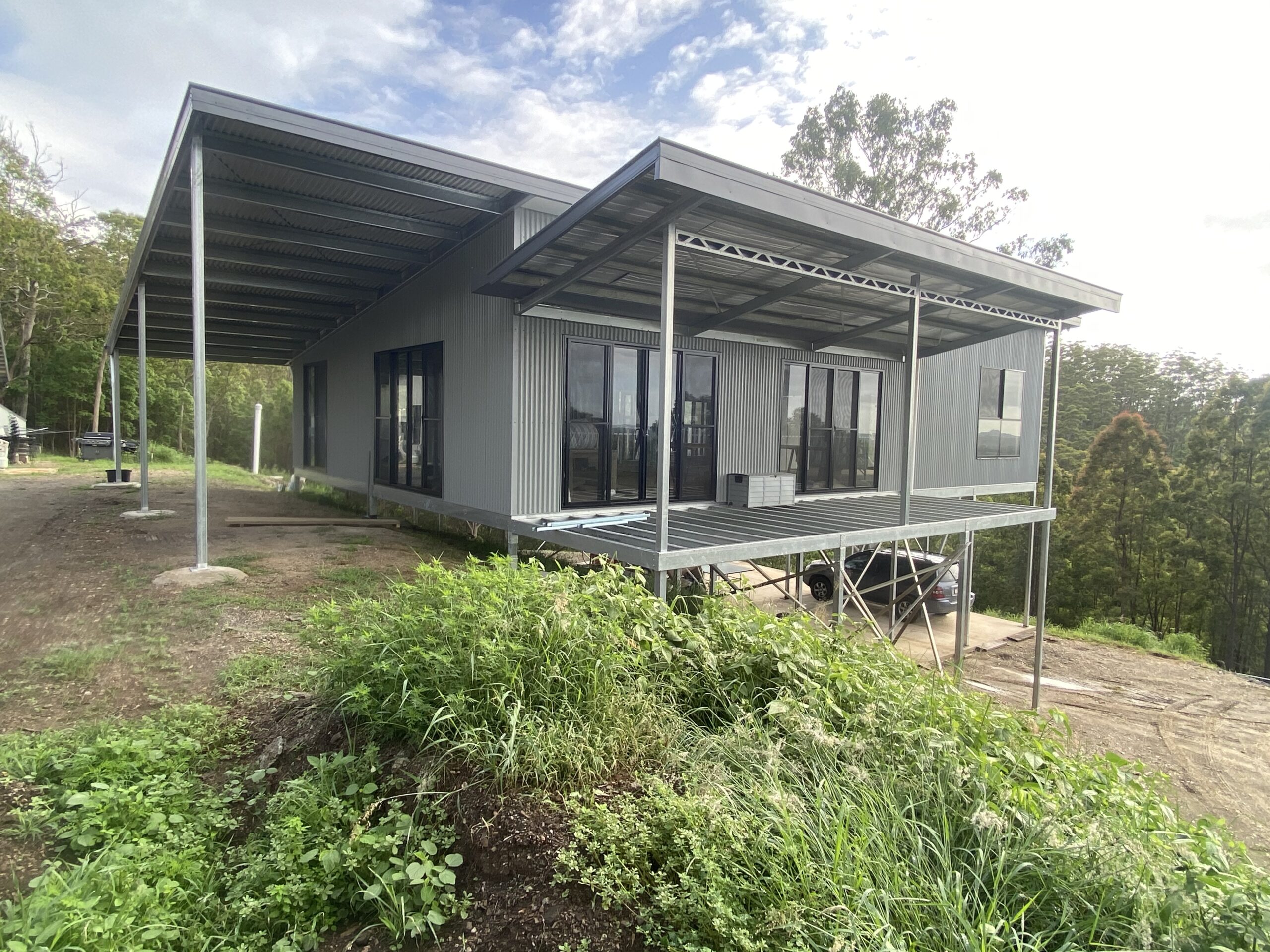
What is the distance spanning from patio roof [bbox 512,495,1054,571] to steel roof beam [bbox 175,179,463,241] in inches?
143

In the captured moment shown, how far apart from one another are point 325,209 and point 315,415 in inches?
334

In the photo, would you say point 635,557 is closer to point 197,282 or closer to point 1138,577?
point 197,282

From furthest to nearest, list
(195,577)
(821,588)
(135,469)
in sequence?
(135,469) < (821,588) < (195,577)

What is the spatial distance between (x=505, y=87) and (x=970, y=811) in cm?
2199

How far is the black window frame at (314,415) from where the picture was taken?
1392 cm

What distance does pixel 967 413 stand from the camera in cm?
1212

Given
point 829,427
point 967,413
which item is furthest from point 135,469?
point 967,413

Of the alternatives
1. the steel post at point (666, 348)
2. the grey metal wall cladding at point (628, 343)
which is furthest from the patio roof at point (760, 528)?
the steel post at point (666, 348)

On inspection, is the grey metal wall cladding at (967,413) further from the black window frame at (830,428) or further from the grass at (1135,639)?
the grass at (1135,639)

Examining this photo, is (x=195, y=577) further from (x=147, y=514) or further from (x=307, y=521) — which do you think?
(x=147, y=514)

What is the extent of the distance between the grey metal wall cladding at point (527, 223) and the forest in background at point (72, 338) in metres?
17.8

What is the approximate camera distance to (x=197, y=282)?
607cm

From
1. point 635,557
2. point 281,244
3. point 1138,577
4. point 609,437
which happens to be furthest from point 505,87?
point 1138,577

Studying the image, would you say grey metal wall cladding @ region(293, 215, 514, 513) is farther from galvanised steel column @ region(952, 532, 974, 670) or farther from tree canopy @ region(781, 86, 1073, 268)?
tree canopy @ region(781, 86, 1073, 268)
